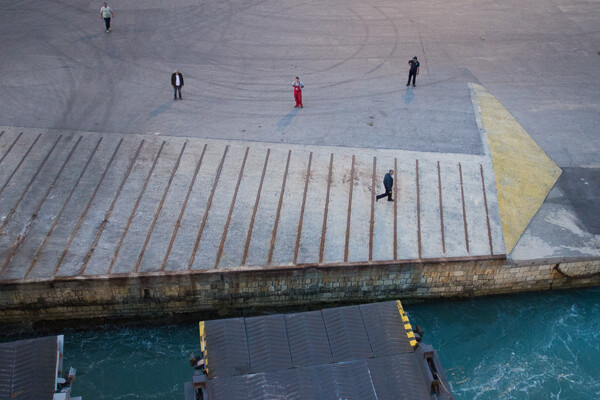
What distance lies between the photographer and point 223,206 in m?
22.3

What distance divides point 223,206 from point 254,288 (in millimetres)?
3439

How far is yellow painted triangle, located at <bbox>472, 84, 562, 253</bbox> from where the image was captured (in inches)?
894

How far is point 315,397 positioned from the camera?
514 inches

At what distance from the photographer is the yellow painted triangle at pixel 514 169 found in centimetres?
2272

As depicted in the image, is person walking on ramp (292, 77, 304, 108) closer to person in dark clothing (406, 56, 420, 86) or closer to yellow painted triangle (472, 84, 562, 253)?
person in dark clothing (406, 56, 420, 86)

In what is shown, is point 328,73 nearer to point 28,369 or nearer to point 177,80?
point 177,80

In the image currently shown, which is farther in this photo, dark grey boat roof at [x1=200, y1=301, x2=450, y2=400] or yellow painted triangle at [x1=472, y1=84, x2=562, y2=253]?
yellow painted triangle at [x1=472, y1=84, x2=562, y2=253]

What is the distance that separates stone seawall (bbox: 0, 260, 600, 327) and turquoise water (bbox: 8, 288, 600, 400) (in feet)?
1.92

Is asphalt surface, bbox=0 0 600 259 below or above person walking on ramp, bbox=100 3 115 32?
below

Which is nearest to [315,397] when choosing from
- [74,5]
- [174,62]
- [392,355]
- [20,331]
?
[392,355]

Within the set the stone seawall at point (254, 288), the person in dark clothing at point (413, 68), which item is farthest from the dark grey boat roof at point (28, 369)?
the person in dark clothing at point (413, 68)

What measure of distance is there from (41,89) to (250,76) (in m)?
9.90

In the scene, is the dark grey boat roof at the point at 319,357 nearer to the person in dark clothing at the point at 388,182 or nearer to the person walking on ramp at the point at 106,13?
the person in dark clothing at the point at 388,182

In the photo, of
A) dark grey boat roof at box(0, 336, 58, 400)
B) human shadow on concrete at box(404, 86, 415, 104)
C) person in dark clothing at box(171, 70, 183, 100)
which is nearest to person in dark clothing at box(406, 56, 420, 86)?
human shadow on concrete at box(404, 86, 415, 104)
